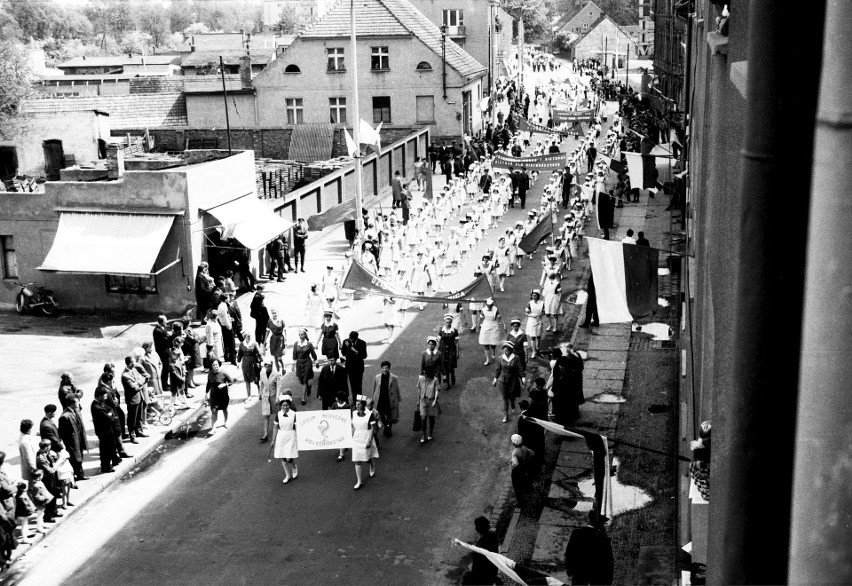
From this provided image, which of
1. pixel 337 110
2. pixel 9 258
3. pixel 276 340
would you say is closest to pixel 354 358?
pixel 276 340

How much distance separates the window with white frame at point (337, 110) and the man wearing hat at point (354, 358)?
33116mm

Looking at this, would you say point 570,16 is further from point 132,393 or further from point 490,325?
point 132,393

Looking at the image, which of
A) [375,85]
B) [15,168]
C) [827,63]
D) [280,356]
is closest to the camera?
[827,63]

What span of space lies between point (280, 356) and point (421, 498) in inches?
222

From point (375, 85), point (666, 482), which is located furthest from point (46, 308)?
point (375, 85)

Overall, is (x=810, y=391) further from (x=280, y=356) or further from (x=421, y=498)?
(x=280, y=356)

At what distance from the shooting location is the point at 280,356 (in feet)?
62.7

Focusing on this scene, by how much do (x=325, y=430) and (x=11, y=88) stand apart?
3756 cm

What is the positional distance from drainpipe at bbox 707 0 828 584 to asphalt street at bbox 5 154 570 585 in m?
9.96

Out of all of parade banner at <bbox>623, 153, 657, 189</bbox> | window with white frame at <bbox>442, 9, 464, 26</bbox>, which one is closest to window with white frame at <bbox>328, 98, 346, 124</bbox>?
window with white frame at <bbox>442, 9, 464, 26</bbox>

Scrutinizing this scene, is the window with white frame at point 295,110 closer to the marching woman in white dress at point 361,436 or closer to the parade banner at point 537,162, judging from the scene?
the parade banner at point 537,162

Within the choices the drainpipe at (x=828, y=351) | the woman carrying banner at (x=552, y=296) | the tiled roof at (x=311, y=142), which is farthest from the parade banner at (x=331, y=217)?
the drainpipe at (x=828, y=351)

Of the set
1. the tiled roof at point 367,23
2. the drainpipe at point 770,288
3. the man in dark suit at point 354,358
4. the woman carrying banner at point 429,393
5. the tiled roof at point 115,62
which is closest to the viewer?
the drainpipe at point 770,288

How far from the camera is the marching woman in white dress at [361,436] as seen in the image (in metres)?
14.6
